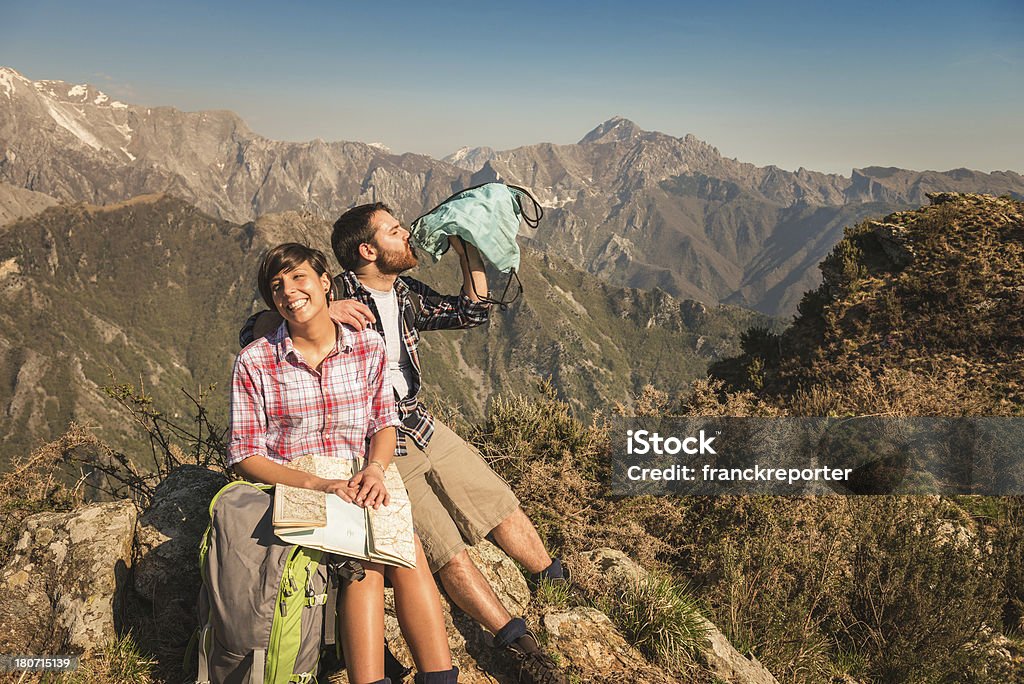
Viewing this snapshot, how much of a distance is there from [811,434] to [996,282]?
31.2 feet

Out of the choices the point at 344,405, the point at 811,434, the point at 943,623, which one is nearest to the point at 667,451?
the point at 811,434

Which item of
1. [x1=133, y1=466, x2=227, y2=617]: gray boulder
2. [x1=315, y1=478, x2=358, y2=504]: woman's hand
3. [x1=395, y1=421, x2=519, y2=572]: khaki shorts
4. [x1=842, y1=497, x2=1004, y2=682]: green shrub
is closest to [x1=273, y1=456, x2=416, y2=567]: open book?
[x1=315, y1=478, x2=358, y2=504]: woman's hand

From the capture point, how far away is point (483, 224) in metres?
4.03

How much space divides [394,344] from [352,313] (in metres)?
0.45

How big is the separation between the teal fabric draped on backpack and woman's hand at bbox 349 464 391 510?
1.54 meters

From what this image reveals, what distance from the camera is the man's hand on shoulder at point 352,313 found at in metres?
3.49

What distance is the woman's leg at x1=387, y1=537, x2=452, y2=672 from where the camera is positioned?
3.15m

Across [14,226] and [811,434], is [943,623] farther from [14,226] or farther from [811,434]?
[14,226]

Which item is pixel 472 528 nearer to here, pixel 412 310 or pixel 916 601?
pixel 412 310

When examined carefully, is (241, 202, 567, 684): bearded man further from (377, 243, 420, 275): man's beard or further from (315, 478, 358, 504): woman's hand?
(315, 478, 358, 504): woman's hand

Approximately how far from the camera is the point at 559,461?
5.64m

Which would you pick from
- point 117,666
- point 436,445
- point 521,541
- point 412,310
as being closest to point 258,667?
point 117,666

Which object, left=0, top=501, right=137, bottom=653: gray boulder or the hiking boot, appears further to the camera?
left=0, top=501, right=137, bottom=653: gray boulder

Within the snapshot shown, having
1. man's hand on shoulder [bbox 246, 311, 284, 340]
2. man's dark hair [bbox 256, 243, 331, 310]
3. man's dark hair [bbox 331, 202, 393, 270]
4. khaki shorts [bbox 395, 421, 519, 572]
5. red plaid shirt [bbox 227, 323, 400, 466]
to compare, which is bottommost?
khaki shorts [bbox 395, 421, 519, 572]
